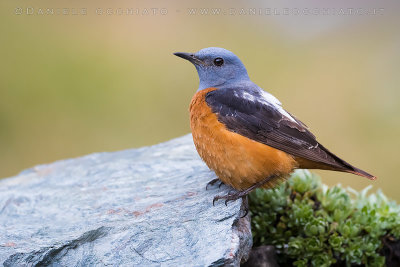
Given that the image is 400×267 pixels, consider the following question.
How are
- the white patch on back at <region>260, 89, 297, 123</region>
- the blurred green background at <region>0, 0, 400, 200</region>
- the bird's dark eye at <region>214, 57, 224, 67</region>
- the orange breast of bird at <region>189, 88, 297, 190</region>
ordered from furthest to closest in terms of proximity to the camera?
1. the blurred green background at <region>0, 0, 400, 200</region>
2. the bird's dark eye at <region>214, 57, 224, 67</region>
3. the white patch on back at <region>260, 89, 297, 123</region>
4. the orange breast of bird at <region>189, 88, 297, 190</region>

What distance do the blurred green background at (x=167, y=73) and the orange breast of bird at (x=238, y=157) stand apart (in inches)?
156

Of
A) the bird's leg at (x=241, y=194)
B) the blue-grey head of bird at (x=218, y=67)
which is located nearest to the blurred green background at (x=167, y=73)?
the blue-grey head of bird at (x=218, y=67)

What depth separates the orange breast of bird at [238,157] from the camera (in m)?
4.34

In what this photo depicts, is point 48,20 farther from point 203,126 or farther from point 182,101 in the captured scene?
point 203,126

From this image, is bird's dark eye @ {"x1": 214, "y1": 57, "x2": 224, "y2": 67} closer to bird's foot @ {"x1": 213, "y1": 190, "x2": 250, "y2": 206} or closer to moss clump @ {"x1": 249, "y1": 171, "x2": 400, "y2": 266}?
moss clump @ {"x1": 249, "y1": 171, "x2": 400, "y2": 266}

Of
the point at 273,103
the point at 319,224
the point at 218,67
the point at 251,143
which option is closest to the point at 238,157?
the point at 251,143

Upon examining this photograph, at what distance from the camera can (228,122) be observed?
453 cm

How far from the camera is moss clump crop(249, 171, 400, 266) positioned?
15.4ft

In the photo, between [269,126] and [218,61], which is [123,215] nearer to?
[269,126]

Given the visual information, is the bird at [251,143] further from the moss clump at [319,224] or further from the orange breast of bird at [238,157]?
the moss clump at [319,224]

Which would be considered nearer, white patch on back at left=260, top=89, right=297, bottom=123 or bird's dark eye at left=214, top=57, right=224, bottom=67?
white patch on back at left=260, top=89, right=297, bottom=123

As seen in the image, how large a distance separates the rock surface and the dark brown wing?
0.63m

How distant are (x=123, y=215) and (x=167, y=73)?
18.6 feet

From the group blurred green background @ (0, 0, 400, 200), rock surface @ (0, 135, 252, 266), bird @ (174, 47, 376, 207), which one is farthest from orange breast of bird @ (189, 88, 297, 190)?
blurred green background @ (0, 0, 400, 200)
